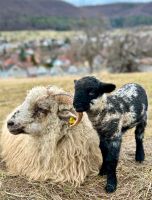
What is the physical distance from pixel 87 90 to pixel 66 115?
90 centimetres

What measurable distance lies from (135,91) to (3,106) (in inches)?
341

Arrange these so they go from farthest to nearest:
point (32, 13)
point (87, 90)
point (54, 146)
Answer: point (32, 13) → point (54, 146) → point (87, 90)

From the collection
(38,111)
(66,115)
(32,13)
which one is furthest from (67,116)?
(32,13)

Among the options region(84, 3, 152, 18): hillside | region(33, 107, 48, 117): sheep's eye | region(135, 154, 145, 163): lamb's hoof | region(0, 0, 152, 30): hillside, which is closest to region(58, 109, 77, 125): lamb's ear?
region(33, 107, 48, 117): sheep's eye

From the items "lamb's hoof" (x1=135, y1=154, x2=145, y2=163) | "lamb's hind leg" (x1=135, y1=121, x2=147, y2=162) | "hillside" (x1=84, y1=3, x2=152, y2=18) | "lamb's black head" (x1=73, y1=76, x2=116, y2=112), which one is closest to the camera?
"lamb's black head" (x1=73, y1=76, x2=116, y2=112)

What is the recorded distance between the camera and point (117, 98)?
21.3ft

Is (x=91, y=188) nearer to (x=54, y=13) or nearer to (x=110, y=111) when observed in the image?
(x=110, y=111)

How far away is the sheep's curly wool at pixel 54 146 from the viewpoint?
6.40 meters

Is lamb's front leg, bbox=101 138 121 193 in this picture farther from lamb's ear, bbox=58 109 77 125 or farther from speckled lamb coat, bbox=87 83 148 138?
lamb's ear, bbox=58 109 77 125

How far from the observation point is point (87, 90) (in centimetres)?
564

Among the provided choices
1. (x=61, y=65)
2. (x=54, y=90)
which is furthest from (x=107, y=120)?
(x=61, y=65)

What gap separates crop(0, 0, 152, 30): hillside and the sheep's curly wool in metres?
114

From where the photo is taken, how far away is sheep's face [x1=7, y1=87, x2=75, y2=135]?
20.7 feet

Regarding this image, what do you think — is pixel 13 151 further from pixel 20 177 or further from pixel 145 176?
pixel 145 176
